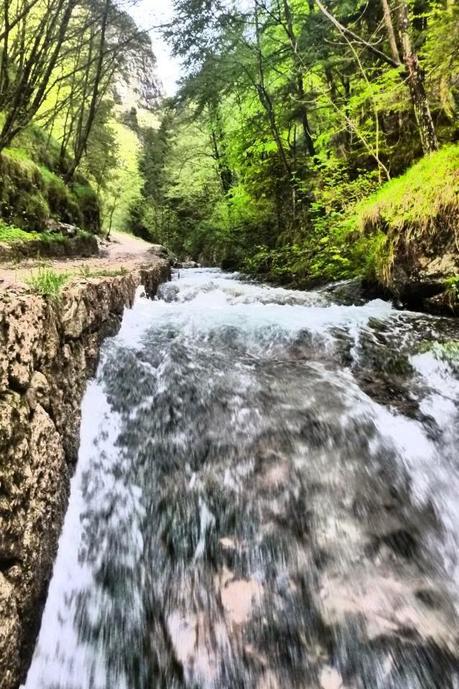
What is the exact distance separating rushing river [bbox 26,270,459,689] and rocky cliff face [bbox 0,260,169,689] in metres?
0.21

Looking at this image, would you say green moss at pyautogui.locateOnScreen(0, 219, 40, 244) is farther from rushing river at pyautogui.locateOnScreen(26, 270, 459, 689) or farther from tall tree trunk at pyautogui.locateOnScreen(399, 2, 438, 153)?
tall tree trunk at pyautogui.locateOnScreen(399, 2, 438, 153)

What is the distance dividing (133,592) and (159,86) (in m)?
89.3

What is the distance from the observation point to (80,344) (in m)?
3.30

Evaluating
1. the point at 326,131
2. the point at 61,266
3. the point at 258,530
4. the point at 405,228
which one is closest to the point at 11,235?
the point at 61,266

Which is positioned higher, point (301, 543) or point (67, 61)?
point (67, 61)

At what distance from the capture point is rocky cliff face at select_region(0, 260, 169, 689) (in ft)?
5.67

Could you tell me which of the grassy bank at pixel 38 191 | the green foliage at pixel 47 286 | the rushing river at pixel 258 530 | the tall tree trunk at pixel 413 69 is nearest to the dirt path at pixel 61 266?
the green foliage at pixel 47 286

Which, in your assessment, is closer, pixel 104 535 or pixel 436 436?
pixel 104 535

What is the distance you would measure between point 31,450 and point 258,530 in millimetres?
1353

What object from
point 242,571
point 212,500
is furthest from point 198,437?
point 242,571

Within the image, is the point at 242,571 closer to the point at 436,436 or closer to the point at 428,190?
the point at 436,436

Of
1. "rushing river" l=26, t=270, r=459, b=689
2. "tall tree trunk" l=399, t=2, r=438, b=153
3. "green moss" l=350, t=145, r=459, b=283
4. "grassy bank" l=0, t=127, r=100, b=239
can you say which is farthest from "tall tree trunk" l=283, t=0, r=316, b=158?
"rushing river" l=26, t=270, r=459, b=689

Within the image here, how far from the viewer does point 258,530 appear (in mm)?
2521

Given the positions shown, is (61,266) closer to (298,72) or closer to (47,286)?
(47,286)
